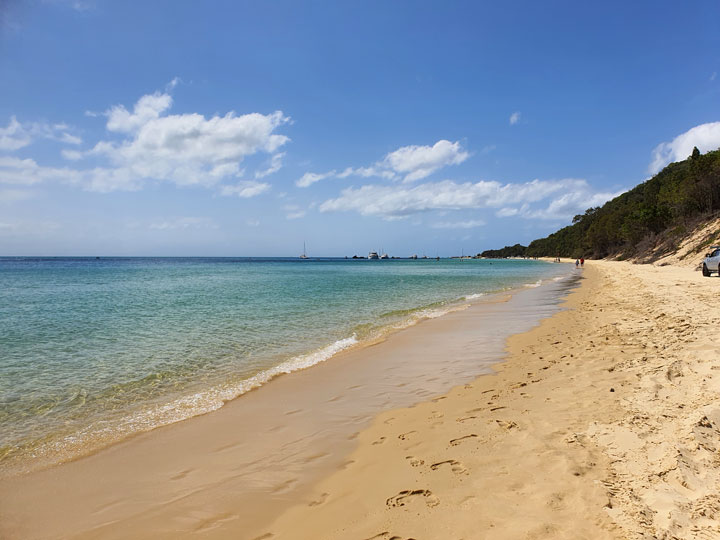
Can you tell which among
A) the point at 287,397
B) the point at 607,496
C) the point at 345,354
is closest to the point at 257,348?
the point at 345,354

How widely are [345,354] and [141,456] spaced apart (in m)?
6.65

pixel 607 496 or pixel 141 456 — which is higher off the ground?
pixel 607 496

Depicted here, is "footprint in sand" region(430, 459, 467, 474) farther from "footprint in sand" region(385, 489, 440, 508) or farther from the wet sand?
the wet sand

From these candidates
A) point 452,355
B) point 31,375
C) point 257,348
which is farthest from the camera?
point 257,348

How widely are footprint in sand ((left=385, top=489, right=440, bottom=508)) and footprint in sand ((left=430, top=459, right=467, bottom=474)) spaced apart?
49 centimetres

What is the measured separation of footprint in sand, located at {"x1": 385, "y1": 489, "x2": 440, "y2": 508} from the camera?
145 inches

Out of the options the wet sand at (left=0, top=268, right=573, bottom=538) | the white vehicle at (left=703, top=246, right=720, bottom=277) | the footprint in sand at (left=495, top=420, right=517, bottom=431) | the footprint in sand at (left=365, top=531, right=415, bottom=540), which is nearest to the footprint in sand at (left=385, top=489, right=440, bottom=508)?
the footprint in sand at (left=365, top=531, right=415, bottom=540)

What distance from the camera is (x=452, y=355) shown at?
1054 centimetres

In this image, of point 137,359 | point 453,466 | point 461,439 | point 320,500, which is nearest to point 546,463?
point 453,466

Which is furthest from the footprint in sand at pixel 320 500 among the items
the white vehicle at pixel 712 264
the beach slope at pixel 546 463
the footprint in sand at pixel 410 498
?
the white vehicle at pixel 712 264

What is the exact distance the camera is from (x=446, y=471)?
13.9 feet

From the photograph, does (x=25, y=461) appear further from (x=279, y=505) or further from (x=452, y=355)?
(x=452, y=355)

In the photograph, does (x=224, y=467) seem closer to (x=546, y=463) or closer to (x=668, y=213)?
(x=546, y=463)

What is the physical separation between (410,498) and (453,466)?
78 centimetres
